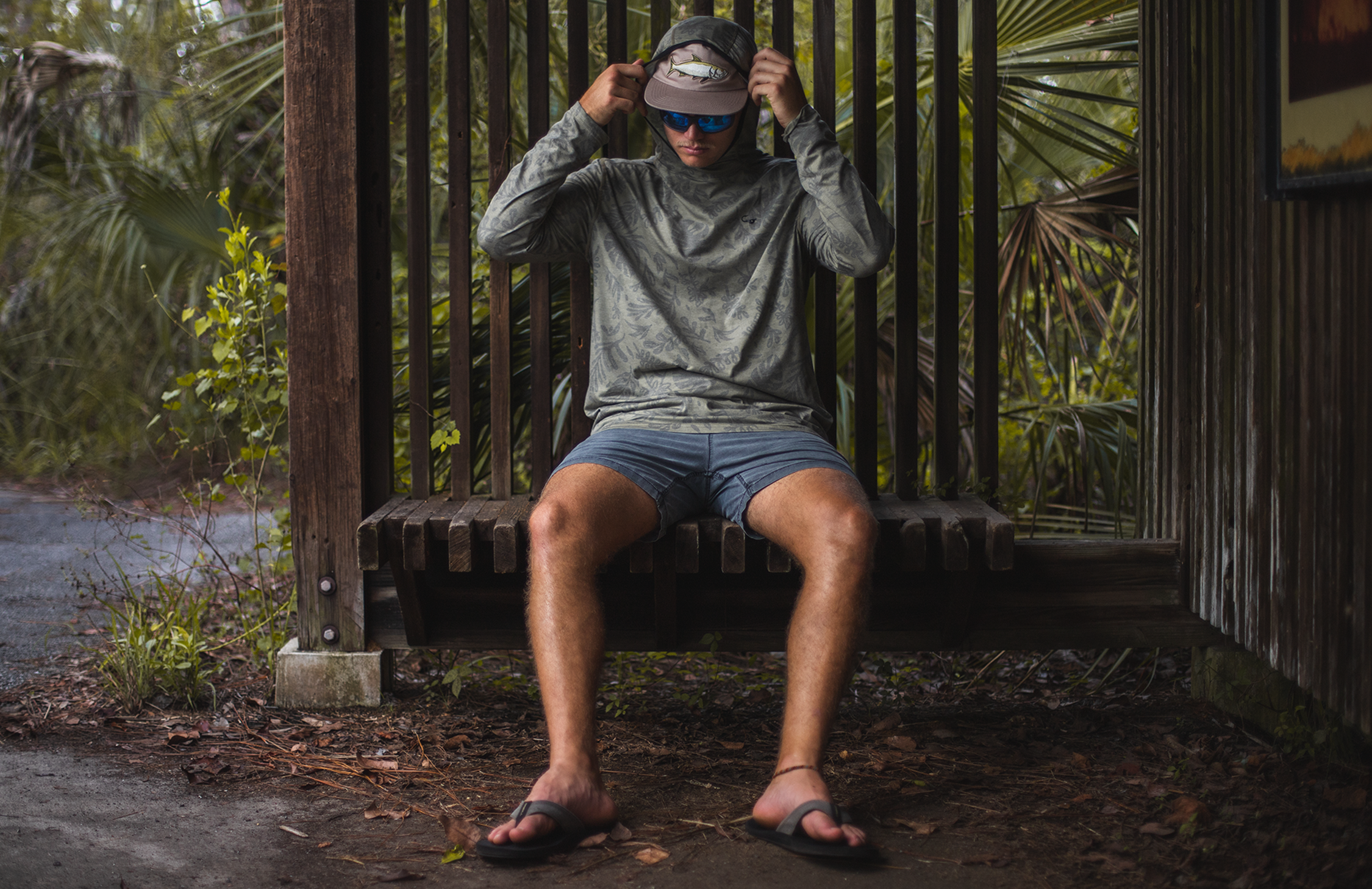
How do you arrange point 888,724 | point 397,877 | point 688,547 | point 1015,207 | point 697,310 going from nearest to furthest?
point 397,877
point 688,547
point 697,310
point 888,724
point 1015,207

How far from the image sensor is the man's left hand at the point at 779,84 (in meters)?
2.38

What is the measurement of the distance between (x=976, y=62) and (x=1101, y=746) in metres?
1.76

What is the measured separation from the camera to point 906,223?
2.75 metres

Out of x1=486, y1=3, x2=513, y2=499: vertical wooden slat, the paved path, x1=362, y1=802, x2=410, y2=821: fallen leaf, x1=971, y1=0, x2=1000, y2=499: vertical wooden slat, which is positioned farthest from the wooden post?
x1=971, y1=0, x2=1000, y2=499: vertical wooden slat

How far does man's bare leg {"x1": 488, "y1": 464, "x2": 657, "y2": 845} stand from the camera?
6.21 ft

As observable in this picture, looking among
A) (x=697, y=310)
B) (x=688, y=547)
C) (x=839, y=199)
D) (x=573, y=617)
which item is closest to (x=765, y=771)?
(x=688, y=547)

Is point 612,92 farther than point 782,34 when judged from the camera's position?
No

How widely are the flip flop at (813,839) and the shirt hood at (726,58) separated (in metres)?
1.48

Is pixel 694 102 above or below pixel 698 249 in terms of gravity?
above

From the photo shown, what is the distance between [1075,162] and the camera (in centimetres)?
401

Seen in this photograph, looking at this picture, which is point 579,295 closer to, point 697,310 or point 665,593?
point 697,310

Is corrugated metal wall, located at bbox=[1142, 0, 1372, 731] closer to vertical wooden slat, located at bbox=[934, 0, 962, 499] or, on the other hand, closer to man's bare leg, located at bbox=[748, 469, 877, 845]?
vertical wooden slat, located at bbox=[934, 0, 962, 499]

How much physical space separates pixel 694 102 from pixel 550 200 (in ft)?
1.32

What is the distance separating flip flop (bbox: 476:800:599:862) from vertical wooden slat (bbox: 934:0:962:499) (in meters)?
1.37
